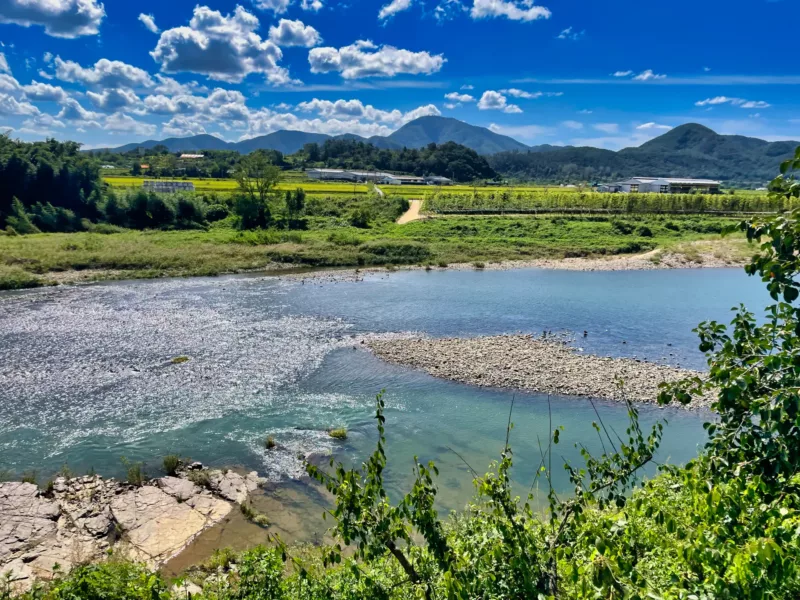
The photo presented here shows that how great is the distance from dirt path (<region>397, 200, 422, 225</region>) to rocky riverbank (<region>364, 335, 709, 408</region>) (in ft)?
173

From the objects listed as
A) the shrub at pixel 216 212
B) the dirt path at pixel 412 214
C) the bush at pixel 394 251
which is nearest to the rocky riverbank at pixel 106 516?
the bush at pixel 394 251

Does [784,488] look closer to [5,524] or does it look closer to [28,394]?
[5,524]

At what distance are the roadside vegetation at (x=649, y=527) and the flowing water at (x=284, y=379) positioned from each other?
20.1 ft

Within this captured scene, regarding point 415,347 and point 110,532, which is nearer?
point 110,532

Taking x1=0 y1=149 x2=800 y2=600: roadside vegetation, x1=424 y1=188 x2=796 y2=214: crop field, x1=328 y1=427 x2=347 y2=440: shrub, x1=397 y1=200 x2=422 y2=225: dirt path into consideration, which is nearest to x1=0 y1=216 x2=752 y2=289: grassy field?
x1=397 y1=200 x2=422 y2=225: dirt path

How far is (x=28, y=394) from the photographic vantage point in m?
20.8

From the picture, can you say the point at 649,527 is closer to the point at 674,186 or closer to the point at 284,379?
the point at 284,379

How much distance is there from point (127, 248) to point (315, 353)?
1475 inches

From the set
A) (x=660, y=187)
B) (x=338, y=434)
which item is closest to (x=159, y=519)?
(x=338, y=434)

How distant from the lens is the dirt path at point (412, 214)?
83375 millimetres

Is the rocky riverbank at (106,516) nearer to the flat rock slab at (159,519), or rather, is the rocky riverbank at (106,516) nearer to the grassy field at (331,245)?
the flat rock slab at (159,519)

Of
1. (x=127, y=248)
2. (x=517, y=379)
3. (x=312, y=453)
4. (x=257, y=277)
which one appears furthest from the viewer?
(x=127, y=248)

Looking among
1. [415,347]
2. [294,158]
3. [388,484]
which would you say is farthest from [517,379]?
[294,158]

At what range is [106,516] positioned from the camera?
13391 mm
